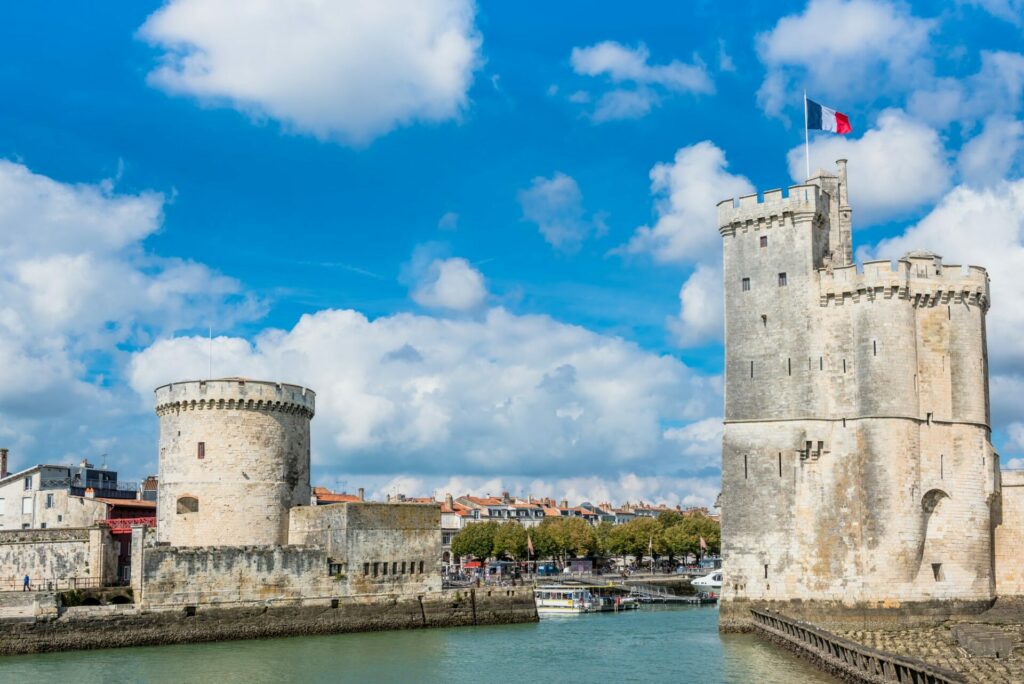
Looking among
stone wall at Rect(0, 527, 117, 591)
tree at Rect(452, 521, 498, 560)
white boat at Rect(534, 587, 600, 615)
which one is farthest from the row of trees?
stone wall at Rect(0, 527, 117, 591)

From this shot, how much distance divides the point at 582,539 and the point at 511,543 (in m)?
8.86

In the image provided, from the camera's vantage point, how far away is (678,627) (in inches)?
1896

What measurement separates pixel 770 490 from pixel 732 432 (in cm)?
253

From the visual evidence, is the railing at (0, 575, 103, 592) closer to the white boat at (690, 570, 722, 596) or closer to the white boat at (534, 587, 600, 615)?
the white boat at (534, 587, 600, 615)

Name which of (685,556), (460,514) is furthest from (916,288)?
(460,514)

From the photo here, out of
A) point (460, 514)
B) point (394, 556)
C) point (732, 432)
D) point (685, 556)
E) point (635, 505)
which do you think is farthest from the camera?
point (635, 505)

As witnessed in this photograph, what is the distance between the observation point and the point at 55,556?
41625 mm

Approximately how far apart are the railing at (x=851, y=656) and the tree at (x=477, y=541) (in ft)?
173

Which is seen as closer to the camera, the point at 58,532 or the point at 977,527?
the point at 977,527

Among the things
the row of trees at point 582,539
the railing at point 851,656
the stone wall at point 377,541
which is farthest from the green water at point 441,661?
the row of trees at point 582,539

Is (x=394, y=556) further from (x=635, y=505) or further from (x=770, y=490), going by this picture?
(x=635, y=505)

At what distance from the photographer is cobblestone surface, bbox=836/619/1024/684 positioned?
2664 cm

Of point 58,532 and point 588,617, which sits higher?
point 58,532

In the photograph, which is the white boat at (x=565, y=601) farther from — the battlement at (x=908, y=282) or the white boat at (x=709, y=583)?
the battlement at (x=908, y=282)
